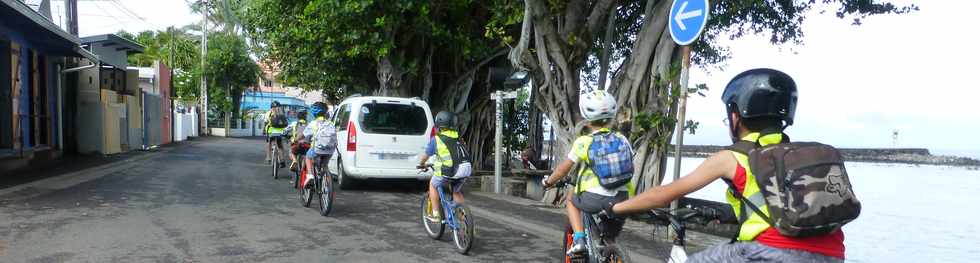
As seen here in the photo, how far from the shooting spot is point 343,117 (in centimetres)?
1265

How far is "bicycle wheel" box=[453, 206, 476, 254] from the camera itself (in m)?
6.29

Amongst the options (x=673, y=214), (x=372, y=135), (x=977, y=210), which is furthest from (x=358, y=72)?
(x=673, y=214)

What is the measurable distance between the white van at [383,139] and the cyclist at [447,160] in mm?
4826

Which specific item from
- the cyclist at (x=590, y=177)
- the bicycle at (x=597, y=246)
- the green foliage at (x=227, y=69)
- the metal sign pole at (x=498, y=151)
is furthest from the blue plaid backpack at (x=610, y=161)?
the green foliage at (x=227, y=69)

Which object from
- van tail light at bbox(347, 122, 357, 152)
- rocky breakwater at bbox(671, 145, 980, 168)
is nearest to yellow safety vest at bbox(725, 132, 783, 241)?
van tail light at bbox(347, 122, 357, 152)

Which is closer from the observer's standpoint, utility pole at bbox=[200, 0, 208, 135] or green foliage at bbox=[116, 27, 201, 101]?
utility pole at bbox=[200, 0, 208, 135]

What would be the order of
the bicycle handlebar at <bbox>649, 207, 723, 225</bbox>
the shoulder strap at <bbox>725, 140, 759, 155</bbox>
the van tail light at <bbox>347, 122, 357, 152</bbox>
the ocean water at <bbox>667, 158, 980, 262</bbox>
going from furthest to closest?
the van tail light at <bbox>347, 122, 357, 152</bbox>
the ocean water at <bbox>667, 158, 980, 262</bbox>
the bicycle handlebar at <bbox>649, 207, 723, 225</bbox>
the shoulder strap at <bbox>725, 140, 759, 155</bbox>

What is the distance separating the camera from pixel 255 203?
947cm

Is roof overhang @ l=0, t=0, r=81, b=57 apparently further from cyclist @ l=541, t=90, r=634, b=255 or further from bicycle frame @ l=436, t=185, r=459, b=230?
cyclist @ l=541, t=90, r=634, b=255

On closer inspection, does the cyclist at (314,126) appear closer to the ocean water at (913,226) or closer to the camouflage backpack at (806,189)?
the ocean water at (913,226)

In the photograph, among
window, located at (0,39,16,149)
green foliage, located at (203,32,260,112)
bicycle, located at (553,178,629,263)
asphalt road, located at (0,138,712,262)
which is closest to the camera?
bicycle, located at (553,178,629,263)

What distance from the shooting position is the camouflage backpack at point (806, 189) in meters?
2.10

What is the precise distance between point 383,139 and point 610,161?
Answer: 7611 mm

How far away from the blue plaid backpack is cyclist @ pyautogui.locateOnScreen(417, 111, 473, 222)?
92.9 inches
